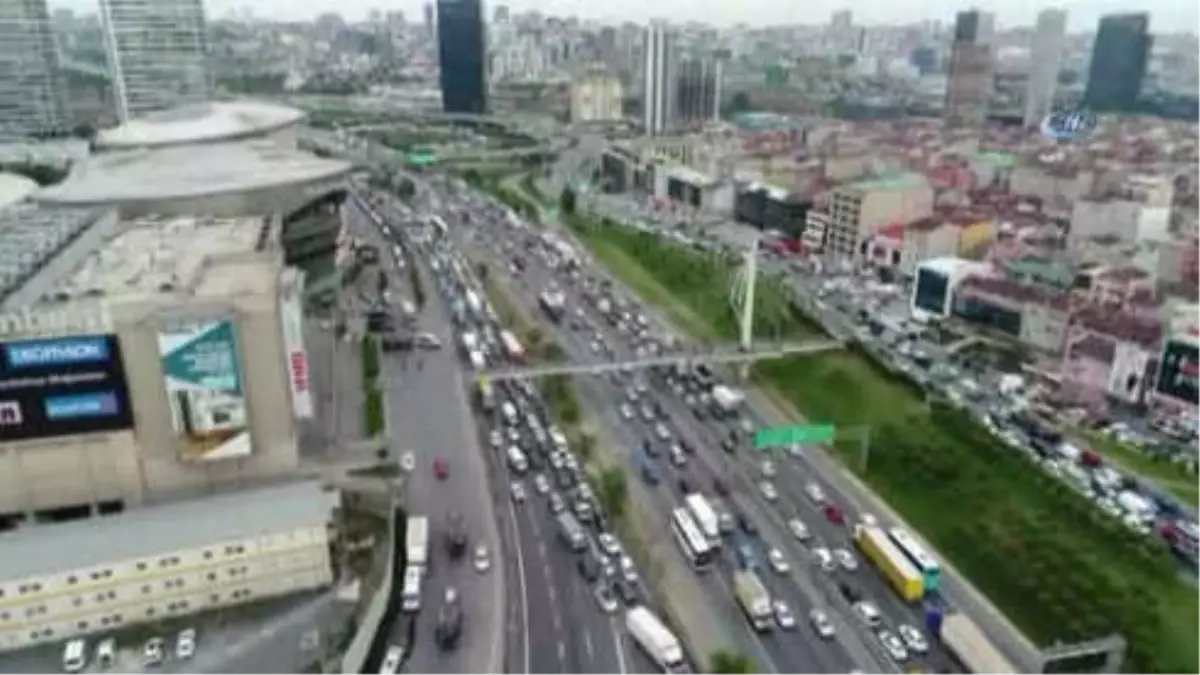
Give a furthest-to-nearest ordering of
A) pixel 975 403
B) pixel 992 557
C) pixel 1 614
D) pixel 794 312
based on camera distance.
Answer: pixel 794 312 → pixel 975 403 → pixel 992 557 → pixel 1 614

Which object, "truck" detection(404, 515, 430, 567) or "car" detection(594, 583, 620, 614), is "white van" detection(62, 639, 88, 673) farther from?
"car" detection(594, 583, 620, 614)

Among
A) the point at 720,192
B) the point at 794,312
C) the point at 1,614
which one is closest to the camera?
the point at 1,614

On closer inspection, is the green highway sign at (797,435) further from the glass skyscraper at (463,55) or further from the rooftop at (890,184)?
the glass skyscraper at (463,55)

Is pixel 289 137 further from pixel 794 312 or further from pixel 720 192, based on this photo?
pixel 794 312

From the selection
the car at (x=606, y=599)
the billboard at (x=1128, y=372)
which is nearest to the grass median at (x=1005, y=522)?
the billboard at (x=1128, y=372)

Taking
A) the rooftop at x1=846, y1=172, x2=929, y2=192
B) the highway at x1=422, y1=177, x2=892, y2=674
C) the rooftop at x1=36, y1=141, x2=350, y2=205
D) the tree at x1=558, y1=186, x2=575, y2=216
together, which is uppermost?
the rooftop at x1=36, y1=141, x2=350, y2=205

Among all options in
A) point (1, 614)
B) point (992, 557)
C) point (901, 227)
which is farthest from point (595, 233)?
point (1, 614)

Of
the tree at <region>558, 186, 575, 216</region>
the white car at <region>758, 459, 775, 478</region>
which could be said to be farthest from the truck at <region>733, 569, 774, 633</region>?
the tree at <region>558, 186, 575, 216</region>

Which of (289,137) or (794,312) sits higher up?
(289,137)
